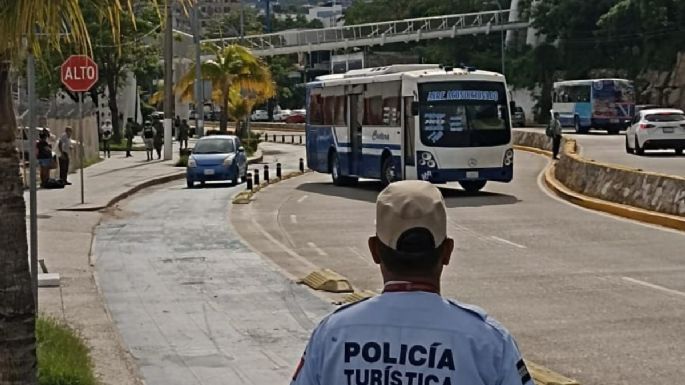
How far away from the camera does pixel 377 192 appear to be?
3322cm

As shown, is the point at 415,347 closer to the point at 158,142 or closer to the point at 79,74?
the point at 79,74

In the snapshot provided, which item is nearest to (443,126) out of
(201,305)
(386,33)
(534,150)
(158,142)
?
(201,305)

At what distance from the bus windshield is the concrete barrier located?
7.01 ft

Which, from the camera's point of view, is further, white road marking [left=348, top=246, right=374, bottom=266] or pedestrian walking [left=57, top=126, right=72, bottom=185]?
pedestrian walking [left=57, top=126, right=72, bottom=185]

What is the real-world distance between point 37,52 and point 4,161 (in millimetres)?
1261

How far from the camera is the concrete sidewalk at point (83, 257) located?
10.3 metres

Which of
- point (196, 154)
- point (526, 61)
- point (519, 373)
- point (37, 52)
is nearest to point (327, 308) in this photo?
point (37, 52)

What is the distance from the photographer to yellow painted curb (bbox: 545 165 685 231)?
71.5 feet

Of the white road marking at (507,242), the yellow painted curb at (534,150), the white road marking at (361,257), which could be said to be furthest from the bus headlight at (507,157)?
the yellow painted curb at (534,150)

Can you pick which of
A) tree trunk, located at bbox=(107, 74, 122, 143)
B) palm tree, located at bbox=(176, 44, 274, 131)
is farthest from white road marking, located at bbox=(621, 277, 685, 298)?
palm tree, located at bbox=(176, 44, 274, 131)

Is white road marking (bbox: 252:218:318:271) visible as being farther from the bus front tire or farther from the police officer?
the police officer

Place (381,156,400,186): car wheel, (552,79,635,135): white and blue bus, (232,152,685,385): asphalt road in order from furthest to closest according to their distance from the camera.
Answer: (552,79,635,135): white and blue bus
(381,156,400,186): car wheel
(232,152,685,385): asphalt road

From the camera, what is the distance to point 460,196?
30.6 m

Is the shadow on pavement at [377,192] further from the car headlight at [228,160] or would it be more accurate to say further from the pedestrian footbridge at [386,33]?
the pedestrian footbridge at [386,33]
